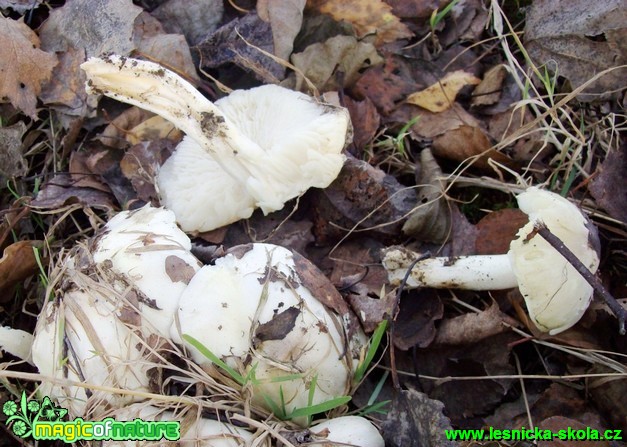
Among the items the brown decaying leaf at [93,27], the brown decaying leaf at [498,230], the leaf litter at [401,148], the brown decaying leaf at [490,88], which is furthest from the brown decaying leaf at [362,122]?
the brown decaying leaf at [93,27]

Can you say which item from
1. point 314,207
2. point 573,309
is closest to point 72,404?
point 314,207

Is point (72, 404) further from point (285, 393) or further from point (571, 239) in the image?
point (571, 239)

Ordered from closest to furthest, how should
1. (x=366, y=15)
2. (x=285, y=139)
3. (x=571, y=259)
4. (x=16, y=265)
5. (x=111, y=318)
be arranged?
(x=571, y=259) < (x=111, y=318) < (x=285, y=139) < (x=16, y=265) < (x=366, y=15)

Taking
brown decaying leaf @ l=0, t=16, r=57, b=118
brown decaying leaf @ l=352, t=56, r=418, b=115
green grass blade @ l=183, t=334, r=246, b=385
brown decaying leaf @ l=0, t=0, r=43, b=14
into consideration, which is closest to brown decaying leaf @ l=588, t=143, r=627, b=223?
brown decaying leaf @ l=352, t=56, r=418, b=115

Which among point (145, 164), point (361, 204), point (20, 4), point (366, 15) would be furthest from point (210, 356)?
point (20, 4)

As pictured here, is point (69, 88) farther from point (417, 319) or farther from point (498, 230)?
point (498, 230)

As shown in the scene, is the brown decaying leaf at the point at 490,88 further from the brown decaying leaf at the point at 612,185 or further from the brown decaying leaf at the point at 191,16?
the brown decaying leaf at the point at 191,16

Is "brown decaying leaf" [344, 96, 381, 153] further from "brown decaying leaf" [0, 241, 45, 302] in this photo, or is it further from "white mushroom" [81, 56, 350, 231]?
"brown decaying leaf" [0, 241, 45, 302]
